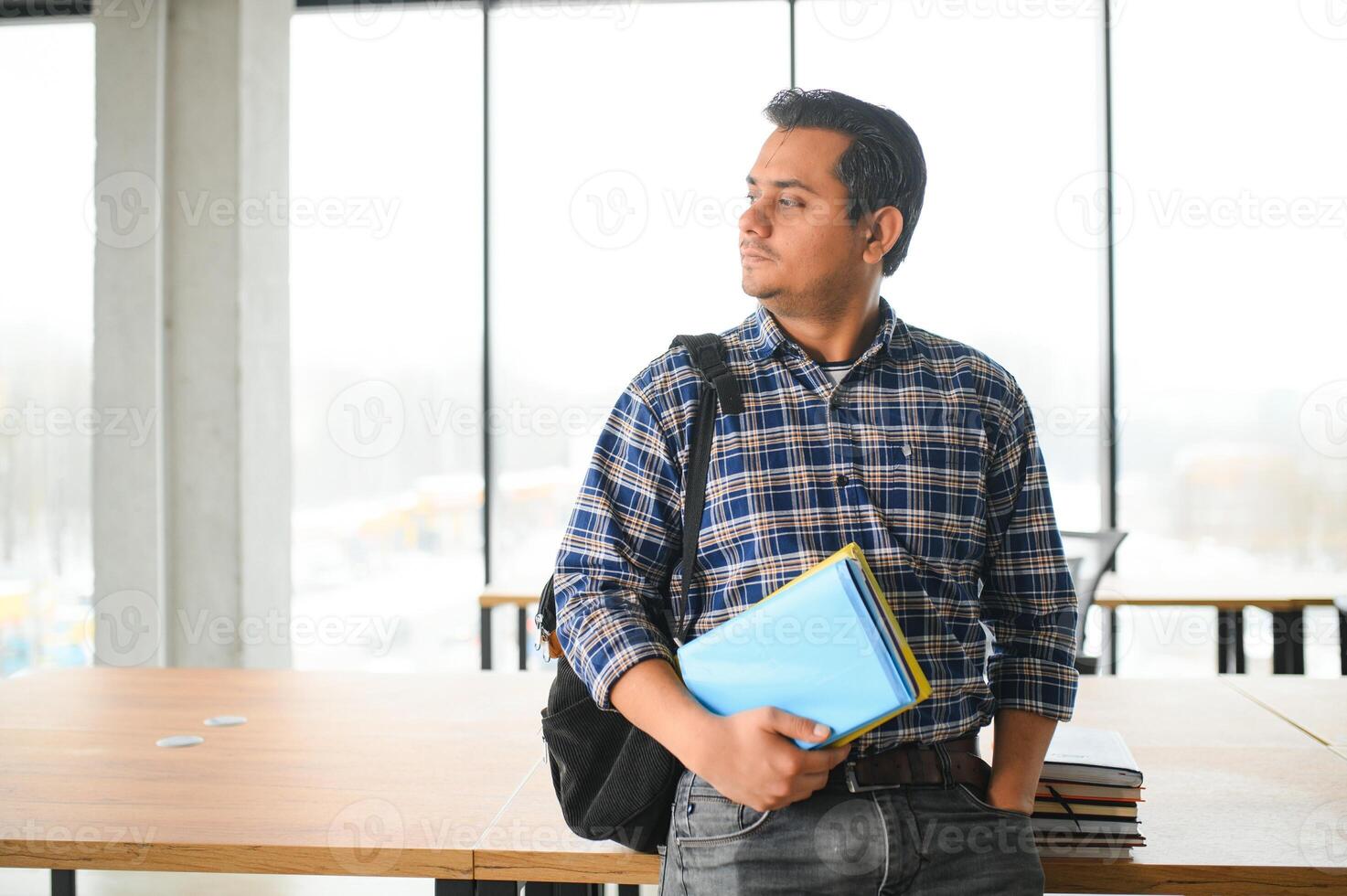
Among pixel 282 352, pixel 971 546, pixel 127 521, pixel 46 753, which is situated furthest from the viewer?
pixel 282 352

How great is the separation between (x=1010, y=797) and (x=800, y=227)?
2.48ft

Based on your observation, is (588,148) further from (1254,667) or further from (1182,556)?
(1254,667)

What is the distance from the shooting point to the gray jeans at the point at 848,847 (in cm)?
116

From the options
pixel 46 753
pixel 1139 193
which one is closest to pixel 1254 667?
pixel 1139 193

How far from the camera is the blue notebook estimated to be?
1076 mm

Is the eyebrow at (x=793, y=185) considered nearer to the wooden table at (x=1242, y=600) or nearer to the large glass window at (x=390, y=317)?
the wooden table at (x=1242, y=600)

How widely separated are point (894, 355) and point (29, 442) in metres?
4.42

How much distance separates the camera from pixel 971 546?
4.39 feet

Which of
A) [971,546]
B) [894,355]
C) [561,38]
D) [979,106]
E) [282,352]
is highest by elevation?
[561,38]
